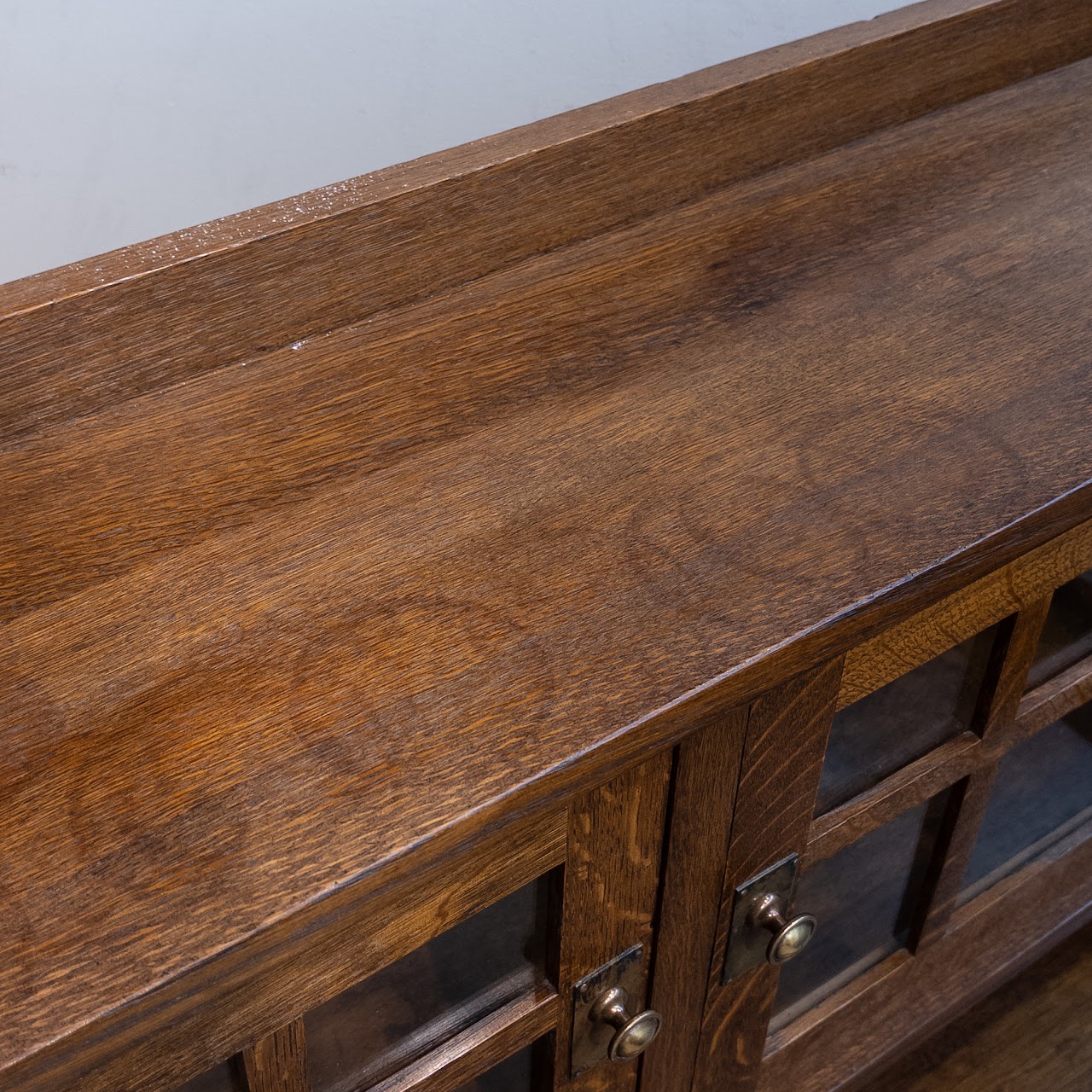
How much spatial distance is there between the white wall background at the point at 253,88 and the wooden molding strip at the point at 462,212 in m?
0.24

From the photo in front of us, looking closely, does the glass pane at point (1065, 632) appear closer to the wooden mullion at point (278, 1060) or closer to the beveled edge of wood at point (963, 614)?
the beveled edge of wood at point (963, 614)

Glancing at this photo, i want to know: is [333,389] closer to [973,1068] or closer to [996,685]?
[996,685]

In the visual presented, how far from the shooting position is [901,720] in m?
0.65

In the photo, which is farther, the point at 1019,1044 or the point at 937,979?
the point at 1019,1044

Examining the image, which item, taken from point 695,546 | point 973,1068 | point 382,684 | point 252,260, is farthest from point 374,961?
point 973,1068

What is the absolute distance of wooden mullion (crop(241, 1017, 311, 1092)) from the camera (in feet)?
1.59

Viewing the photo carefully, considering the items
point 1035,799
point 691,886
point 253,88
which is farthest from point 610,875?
point 253,88

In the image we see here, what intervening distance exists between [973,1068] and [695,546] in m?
0.70

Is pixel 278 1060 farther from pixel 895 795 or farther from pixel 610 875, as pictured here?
pixel 895 795

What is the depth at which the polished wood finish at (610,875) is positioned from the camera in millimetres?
528

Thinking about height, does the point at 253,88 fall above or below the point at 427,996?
above

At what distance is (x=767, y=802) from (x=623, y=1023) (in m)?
0.13

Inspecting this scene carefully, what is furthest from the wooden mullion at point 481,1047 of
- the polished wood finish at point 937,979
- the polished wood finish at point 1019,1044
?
the polished wood finish at point 1019,1044

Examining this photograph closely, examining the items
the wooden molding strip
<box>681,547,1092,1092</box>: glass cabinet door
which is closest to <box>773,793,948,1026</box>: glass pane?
<box>681,547,1092,1092</box>: glass cabinet door
